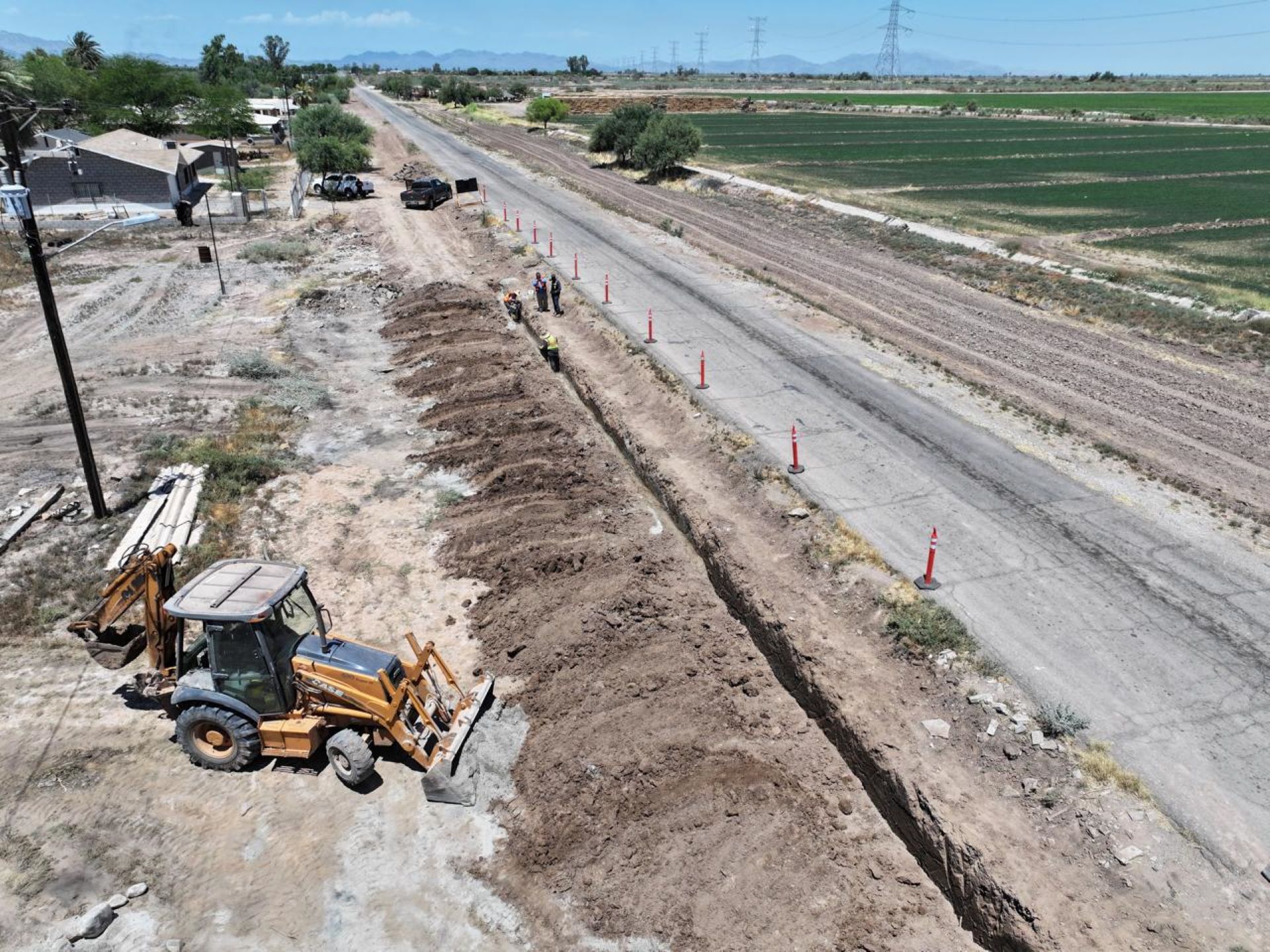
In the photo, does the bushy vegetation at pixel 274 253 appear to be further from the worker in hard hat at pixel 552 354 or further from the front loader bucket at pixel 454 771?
the front loader bucket at pixel 454 771

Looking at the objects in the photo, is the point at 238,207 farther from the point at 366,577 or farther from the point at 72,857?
the point at 72,857

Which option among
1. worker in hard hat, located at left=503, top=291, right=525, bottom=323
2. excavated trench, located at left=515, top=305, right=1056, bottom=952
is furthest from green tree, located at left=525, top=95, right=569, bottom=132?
excavated trench, located at left=515, top=305, right=1056, bottom=952

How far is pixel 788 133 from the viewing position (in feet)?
328

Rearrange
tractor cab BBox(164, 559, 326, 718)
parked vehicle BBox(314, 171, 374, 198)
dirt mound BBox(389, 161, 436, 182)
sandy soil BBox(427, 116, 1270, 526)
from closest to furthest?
tractor cab BBox(164, 559, 326, 718) → sandy soil BBox(427, 116, 1270, 526) → parked vehicle BBox(314, 171, 374, 198) → dirt mound BBox(389, 161, 436, 182)

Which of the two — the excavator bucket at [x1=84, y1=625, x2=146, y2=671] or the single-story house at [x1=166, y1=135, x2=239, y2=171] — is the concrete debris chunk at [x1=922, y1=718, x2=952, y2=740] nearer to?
the excavator bucket at [x1=84, y1=625, x2=146, y2=671]

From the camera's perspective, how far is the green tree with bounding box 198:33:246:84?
157750 mm

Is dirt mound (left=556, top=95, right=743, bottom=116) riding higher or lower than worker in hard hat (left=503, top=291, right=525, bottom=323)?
higher

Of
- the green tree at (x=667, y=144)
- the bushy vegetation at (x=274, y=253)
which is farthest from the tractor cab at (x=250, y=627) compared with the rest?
the green tree at (x=667, y=144)

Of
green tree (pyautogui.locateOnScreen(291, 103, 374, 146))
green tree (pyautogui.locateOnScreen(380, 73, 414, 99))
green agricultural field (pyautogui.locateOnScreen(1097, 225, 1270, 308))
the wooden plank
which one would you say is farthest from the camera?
green tree (pyautogui.locateOnScreen(380, 73, 414, 99))

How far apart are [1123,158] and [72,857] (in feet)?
297

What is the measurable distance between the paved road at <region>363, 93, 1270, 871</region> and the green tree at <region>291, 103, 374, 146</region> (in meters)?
56.4

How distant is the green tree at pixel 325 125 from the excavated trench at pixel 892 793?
64041 millimetres

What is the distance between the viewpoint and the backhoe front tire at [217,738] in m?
10.1

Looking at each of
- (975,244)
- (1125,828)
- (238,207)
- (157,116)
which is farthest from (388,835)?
(157,116)
